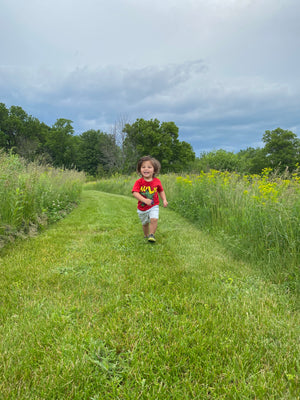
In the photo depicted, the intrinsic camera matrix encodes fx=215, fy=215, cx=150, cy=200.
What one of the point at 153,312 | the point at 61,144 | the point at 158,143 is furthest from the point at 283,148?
the point at 61,144

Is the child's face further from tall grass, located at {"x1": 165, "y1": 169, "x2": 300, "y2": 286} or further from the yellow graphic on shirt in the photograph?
tall grass, located at {"x1": 165, "y1": 169, "x2": 300, "y2": 286}

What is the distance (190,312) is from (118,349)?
0.72m

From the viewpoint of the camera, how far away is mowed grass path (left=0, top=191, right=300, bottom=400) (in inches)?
51.4

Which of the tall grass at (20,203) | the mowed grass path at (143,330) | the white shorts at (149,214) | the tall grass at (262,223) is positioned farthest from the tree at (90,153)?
the mowed grass path at (143,330)

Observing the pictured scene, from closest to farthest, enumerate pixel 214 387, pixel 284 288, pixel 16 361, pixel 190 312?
pixel 214 387 < pixel 16 361 < pixel 190 312 < pixel 284 288

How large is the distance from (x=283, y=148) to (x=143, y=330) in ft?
124

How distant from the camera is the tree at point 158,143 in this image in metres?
32.6

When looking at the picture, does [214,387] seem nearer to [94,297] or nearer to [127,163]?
[94,297]

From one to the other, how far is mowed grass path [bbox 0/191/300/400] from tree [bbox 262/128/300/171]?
34052 millimetres

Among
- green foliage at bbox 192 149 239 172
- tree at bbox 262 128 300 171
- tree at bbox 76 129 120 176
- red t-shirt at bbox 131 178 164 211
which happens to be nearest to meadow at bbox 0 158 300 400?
red t-shirt at bbox 131 178 164 211

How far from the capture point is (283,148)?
32500 mm

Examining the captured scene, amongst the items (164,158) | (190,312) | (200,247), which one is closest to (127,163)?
(164,158)

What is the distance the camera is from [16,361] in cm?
145

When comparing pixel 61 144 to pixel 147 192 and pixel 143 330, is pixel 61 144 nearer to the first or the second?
pixel 147 192
